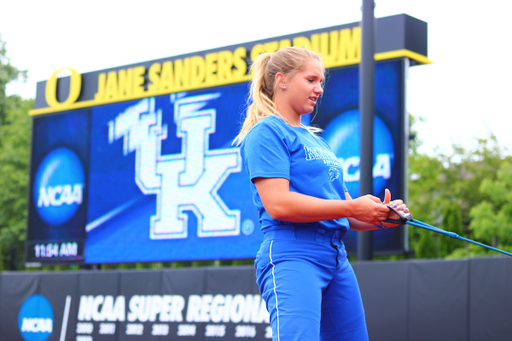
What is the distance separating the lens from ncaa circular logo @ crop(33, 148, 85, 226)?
33.2 ft

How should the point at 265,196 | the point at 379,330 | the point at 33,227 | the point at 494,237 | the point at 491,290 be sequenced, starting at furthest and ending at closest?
the point at 494,237 < the point at 33,227 < the point at 379,330 < the point at 491,290 < the point at 265,196

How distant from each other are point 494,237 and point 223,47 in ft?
57.7

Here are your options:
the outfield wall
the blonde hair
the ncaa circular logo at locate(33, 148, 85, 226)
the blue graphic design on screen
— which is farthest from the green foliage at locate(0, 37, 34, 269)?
the blonde hair

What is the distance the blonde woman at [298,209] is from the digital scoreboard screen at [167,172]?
17.2 ft

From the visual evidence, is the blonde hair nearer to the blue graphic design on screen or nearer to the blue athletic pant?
the blue athletic pant

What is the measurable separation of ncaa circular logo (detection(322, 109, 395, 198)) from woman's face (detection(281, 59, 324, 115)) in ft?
16.4

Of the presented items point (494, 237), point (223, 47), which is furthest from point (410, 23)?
point (494, 237)

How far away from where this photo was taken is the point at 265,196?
2.25 metres

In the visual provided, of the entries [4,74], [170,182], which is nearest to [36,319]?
[170,182]

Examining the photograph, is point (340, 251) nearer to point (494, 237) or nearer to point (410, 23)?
point (410, 23)

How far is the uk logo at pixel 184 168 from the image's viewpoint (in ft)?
28.4

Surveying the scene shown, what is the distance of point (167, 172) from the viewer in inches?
360

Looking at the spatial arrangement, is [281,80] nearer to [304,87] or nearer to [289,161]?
[304,87]

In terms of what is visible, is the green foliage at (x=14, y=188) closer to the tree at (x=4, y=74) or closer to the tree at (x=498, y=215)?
the tree at (x=4, y=74)
